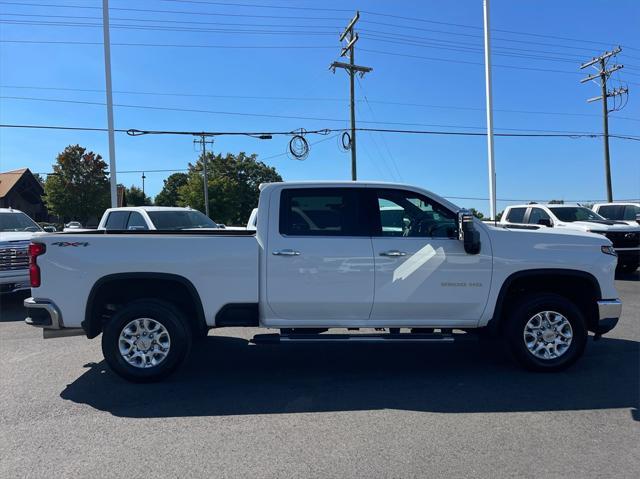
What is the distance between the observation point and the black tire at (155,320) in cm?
519

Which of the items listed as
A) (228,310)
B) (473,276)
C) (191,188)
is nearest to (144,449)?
(228,310)

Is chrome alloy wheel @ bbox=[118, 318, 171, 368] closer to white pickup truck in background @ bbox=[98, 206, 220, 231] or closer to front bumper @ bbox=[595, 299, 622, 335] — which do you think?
front bumper @ bbox=[595, 299, 622, 335]

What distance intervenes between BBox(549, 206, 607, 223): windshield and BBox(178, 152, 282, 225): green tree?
1805 inches

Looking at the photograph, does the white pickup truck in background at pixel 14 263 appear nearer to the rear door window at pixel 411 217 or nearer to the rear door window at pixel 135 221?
the rear door window at pixel 135 221

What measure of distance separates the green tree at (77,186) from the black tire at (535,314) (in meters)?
44.3

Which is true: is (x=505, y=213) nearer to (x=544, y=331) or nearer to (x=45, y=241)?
(x=544, y=331)

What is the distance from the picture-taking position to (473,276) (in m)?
5.34

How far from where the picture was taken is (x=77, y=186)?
44.2 metres

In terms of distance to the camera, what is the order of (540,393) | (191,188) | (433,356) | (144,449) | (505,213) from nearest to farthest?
(144,449) → (540,393) → (433,356) → (505,213) → (191,188)

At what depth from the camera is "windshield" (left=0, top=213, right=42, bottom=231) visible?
11.4 metres

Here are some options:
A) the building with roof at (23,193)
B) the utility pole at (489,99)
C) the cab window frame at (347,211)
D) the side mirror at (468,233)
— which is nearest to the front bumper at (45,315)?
the cab window frame at (347,211)

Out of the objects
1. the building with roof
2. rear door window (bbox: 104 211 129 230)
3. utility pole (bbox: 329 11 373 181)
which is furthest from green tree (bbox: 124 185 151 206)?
rear door window (bbox: 104 211 129 230)

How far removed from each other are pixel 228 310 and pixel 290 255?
33.8 inches

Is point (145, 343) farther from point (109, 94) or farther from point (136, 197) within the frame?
point (136, 197)
